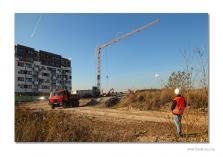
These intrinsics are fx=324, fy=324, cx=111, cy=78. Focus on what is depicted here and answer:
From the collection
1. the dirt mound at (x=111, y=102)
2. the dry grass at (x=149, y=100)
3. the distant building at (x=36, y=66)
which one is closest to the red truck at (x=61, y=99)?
the distant building at (x=36, y=66)

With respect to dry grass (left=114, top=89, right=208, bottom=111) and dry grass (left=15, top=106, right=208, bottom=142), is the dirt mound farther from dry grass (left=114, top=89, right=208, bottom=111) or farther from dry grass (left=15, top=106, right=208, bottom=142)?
dry grass (left=15, top=106, right=208, bottom=142)

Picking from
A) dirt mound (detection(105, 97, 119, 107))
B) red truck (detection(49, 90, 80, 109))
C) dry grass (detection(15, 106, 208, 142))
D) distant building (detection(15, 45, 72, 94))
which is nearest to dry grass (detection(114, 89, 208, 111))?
dirt mound (detection(105, 97, 119, 107))

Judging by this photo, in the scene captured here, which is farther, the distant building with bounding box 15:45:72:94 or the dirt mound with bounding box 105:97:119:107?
the dirt mound with bounding box 105:97:119:107

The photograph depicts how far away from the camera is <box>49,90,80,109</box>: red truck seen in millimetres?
18328

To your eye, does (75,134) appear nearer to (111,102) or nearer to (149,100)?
(149,100)

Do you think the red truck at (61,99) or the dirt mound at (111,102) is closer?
the red truck at (61,99)

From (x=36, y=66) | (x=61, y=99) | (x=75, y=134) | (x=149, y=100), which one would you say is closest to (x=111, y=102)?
(x=61, y=99)

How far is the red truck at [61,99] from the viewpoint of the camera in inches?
722

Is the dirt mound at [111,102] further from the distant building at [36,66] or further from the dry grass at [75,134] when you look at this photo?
the dry grass at [75,134]

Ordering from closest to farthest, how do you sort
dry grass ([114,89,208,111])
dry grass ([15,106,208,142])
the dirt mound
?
1. dry grass ([15,106,208,142])
2. dry grass ([114,89,208,111])
3. the dirt mound

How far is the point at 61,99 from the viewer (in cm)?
A: 1869
